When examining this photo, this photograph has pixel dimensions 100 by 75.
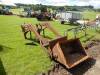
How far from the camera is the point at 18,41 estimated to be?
13383 mm

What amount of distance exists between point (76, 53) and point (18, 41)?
197 inches

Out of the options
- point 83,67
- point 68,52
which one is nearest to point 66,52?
point 68,52

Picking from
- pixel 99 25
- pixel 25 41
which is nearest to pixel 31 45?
pixel 25 41

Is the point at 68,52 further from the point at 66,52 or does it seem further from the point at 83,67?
the point at 83,67

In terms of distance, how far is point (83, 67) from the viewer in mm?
9031

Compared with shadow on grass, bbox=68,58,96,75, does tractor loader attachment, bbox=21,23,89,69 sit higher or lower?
higher

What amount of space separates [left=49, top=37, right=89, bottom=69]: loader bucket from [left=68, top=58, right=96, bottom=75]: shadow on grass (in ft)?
0.87

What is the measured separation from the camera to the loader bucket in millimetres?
8672

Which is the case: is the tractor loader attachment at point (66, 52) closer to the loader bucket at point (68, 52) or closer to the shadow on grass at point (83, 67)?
the loader bucket at point (68, 52)

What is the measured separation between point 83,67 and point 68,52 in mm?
A: 1006

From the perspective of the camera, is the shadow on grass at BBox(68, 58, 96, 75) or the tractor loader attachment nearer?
the shadow on grass at BBox(68, 58, 96, 75)

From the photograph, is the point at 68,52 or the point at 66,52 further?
the point at 68,52

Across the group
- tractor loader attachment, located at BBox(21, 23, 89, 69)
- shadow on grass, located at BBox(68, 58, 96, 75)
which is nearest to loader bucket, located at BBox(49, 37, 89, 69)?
tractor loader attachment, located at BBox(21, 23, 89, 69)

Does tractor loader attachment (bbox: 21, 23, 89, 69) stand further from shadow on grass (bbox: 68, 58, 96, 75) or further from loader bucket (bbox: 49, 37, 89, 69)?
shadow on grass (bbox: 68, 58, 96, 75)
